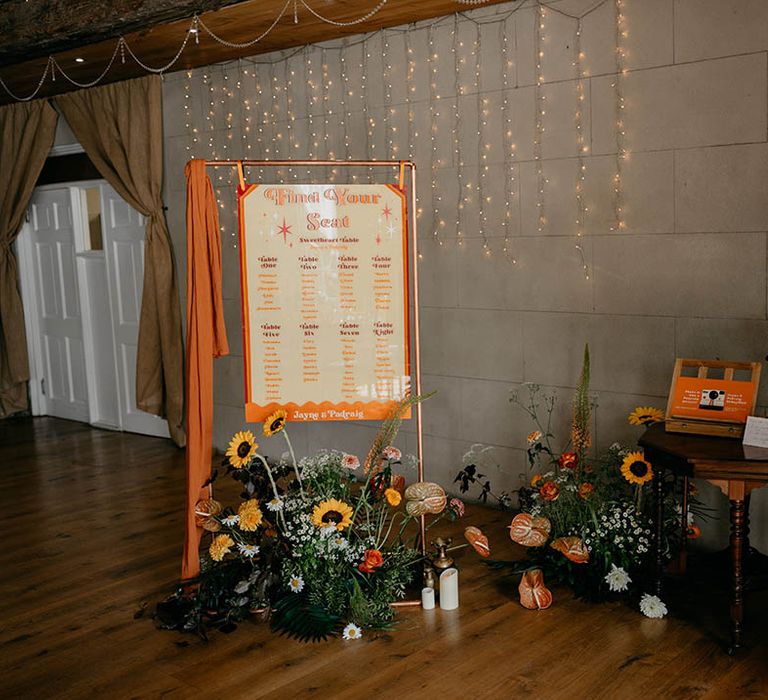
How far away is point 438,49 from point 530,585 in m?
2.88

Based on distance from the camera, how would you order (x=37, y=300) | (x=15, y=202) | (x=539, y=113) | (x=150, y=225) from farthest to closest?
(x=37, y=300) < (x=15, y=202) < (x=150, y=225) < (x=539, y=113)

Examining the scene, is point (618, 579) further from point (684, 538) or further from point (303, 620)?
point (303, 620)

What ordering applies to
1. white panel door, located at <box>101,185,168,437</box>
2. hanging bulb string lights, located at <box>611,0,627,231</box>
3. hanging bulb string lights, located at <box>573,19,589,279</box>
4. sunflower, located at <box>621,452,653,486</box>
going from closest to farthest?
sunflower, located at <box>621,452,653,486</box>
hanging bulb string lights, located at <box>611,0,627,231</box>
hanging bulb string lights, located at <box>573,19,589,279</box>
white panel door, located at <box>101,185,168,437</box>

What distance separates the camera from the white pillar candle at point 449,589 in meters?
3.67

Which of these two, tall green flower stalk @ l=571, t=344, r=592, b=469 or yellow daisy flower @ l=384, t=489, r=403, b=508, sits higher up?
tall green flower stalk @ l=571, t=344, r=592, b=469

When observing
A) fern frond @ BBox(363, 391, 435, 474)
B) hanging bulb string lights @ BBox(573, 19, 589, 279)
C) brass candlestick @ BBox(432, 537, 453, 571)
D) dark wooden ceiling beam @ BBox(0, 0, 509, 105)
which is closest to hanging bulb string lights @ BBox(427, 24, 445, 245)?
dark wooden ceiling beam @ BBox(0, 0, 509, 105)

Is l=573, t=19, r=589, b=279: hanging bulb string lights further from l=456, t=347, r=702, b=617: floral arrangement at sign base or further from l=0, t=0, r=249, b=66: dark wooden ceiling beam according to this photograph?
l=0, t=0, r=249, b=66: dark wooden ceiling beam

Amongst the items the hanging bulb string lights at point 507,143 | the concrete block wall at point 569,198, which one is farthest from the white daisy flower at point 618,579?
the hanging bulb string lights at point 507,143

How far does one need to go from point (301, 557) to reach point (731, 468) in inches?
64.2

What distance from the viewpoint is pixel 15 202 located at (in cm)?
766

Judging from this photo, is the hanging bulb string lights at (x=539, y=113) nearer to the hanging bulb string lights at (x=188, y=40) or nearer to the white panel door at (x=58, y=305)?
the hanging bulb string lights at (x=188, y=40)

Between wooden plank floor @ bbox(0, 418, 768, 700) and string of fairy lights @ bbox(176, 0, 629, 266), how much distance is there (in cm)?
171

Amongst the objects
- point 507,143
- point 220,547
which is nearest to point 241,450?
point 220,547

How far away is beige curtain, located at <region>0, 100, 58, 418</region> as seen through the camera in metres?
7.37
